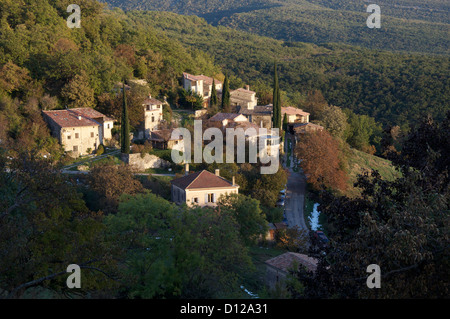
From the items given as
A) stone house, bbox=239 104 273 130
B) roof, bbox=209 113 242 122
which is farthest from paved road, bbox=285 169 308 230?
roof, bbox=209 113 242 122

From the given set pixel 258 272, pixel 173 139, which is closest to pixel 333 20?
pixel 173 139

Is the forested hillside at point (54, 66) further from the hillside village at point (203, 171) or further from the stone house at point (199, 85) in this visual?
the stone house at point (199, 85)

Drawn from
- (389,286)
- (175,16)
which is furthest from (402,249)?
(175,16)

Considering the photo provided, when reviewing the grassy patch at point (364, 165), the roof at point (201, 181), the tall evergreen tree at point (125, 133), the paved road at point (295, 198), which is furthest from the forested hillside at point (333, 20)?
the roof at point (201, 181)

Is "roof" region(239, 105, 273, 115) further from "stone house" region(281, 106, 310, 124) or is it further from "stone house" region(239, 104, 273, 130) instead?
"stone house" region(281, 106, 310, 124)

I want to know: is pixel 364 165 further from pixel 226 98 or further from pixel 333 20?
pixel 333 20
